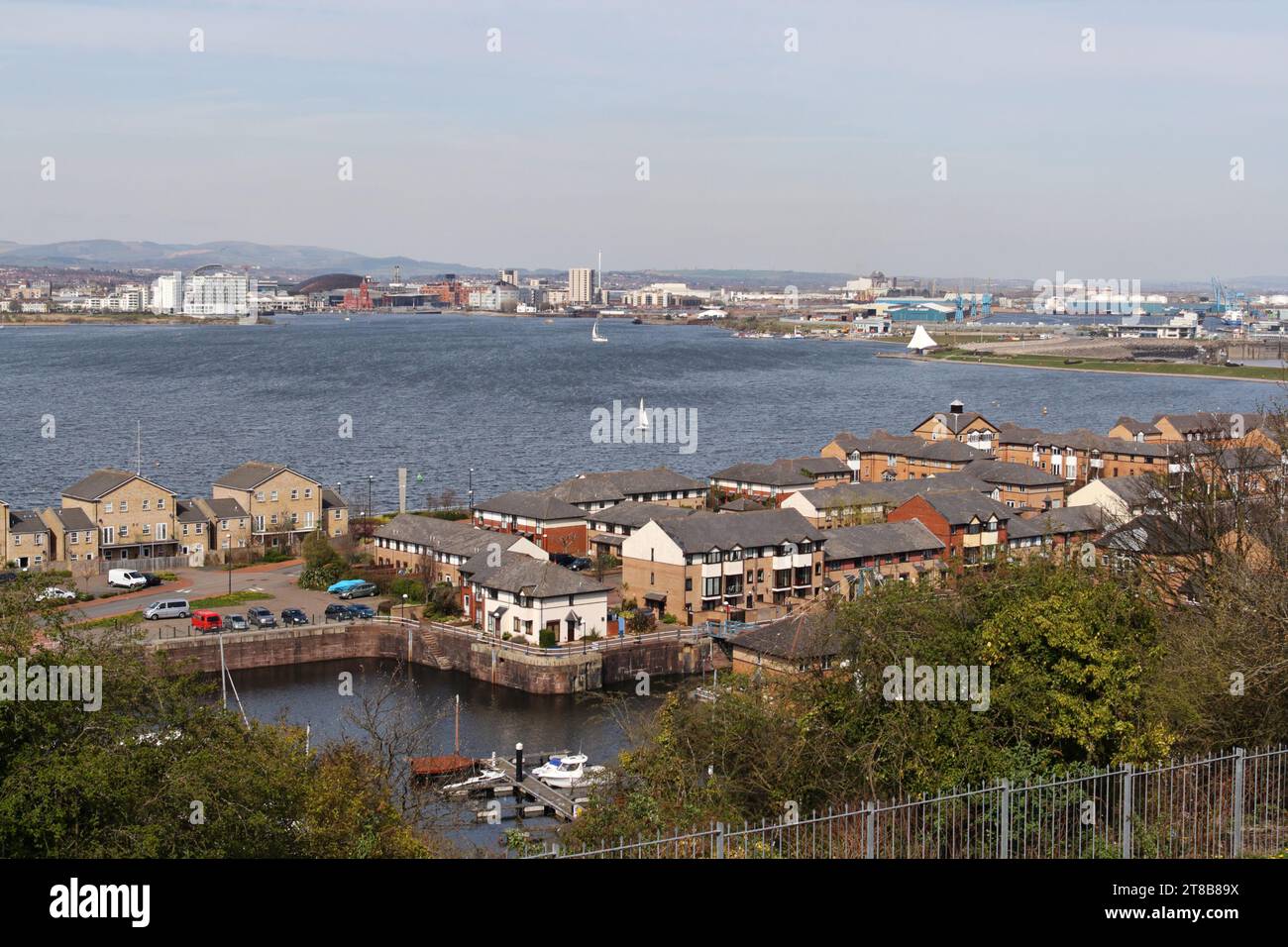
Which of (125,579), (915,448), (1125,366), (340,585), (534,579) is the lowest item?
(340,585)

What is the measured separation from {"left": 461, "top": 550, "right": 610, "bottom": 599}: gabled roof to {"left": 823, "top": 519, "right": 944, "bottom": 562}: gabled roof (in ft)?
16.2

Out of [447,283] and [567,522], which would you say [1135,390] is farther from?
[447,283]

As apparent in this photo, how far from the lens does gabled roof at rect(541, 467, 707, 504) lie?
27386 millimetres

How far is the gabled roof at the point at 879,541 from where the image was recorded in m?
23.5

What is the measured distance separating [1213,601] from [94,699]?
1009 cm

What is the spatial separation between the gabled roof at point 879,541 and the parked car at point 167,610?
10563mm

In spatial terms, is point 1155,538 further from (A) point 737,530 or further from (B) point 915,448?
(B) point 915,448

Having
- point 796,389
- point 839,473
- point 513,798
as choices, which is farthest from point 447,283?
point 513,798

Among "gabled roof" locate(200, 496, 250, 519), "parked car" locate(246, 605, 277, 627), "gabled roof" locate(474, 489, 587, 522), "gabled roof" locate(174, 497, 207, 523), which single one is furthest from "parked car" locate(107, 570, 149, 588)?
"gabled roof" locate(474, 489, 587, 522)

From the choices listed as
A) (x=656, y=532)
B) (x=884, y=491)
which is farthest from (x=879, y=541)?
(x=656, y=532)

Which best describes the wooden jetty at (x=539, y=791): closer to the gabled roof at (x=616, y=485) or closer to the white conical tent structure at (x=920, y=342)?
the gabled roof at (x=616, y=485)

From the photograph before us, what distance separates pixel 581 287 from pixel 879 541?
17594 centimetres

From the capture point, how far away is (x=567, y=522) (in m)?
25.8

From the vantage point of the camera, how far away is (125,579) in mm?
22625
